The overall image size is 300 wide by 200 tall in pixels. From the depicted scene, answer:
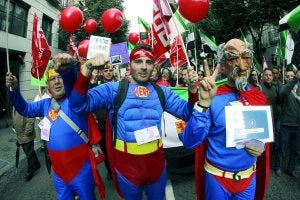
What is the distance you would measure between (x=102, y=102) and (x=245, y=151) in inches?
54.1

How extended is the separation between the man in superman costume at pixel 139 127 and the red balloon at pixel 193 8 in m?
2.61

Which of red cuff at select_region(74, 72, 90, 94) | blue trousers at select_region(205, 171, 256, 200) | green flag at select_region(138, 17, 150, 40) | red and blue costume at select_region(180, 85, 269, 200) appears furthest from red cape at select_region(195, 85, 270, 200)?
green flag at select_region(138, 17, 150, 40)

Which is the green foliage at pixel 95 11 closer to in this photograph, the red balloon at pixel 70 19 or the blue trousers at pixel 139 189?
the red balloon at pixel 70 19

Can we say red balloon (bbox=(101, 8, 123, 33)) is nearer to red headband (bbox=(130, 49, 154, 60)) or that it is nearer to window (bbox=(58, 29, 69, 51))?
red headband (bbox=(130, 49, 154, 60))

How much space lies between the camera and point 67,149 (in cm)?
353

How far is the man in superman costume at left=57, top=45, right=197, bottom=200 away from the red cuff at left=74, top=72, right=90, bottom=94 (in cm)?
37

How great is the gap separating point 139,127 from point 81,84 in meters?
0.83

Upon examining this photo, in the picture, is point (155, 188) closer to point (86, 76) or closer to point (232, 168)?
point (232, 168)

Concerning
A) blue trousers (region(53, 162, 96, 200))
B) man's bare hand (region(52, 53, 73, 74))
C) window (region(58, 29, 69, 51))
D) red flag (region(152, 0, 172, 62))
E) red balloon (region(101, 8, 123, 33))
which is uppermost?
window (region(58, 29, 69, 51))

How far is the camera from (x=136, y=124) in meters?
3.15

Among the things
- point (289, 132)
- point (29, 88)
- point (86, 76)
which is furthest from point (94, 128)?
point (29, 88)

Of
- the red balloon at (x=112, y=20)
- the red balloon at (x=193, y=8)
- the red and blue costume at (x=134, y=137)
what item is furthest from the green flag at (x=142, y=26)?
the red and blue costume at (x=134, y=137)

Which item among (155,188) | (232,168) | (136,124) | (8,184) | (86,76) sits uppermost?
(86,76)

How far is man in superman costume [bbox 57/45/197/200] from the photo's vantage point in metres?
3.14
